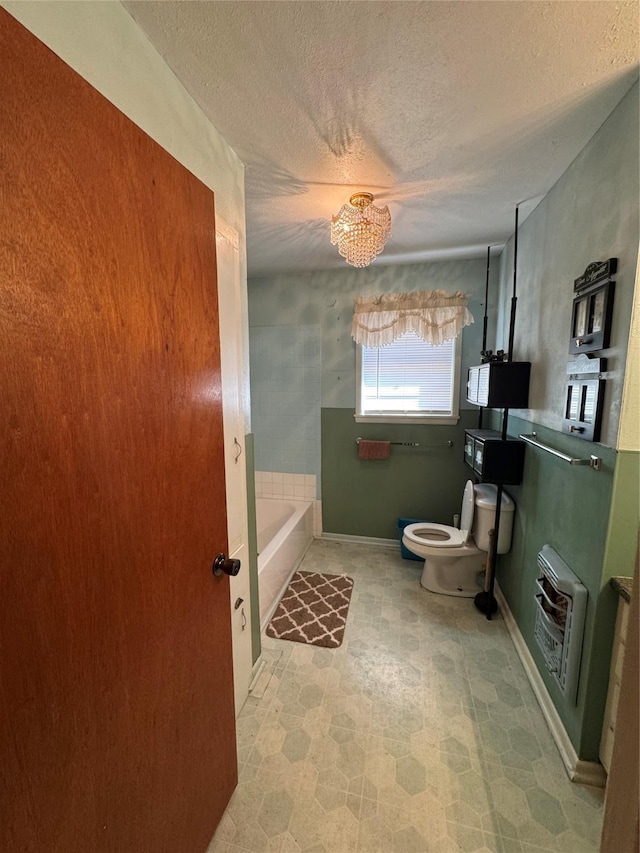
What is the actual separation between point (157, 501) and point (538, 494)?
5.94 feet

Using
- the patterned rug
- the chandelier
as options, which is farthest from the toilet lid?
the chandelier

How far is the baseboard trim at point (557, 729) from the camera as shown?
1.27 metres

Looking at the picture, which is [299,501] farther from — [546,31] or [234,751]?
[546,31]

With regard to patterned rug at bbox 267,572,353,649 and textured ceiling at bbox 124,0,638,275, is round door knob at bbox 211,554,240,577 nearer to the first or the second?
patterned rug at bbox 267,572,353,649

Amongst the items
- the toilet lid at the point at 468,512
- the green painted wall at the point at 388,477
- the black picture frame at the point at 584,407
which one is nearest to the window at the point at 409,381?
the green painted wall at the point at 388,477

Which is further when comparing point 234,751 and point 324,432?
point 324,432

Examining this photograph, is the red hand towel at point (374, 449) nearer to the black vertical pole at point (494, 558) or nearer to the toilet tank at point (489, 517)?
the toilet tank at point (489, 517)

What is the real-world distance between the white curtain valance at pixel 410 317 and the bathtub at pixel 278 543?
5.35ft

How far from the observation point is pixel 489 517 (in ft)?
7.13

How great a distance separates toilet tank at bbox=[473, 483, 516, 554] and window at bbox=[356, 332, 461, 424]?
2.47ft

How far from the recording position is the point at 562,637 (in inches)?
53.3

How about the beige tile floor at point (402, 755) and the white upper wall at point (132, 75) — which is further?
the beige tile floor at point (402, 755)

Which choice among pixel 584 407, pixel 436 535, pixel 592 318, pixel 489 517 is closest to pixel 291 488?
pixel 436 535

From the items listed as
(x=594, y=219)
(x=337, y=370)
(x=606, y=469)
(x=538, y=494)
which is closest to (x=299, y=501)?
(x=337, y=370)
